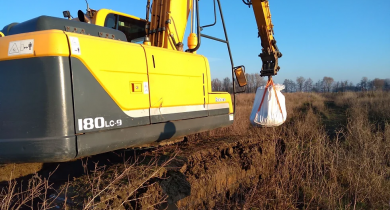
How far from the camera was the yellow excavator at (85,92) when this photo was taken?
209cm

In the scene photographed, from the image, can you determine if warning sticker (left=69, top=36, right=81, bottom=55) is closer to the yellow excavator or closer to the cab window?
the yellow excavator

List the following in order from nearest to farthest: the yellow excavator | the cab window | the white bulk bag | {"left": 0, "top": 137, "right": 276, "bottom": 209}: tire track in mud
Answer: the yellow excavator, {"left": 0, "top": 137, "right": 276, "bottom": 209}: tire track in mud, the cab window, the white bulk bag

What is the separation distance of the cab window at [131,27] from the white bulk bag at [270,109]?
2.36 metres

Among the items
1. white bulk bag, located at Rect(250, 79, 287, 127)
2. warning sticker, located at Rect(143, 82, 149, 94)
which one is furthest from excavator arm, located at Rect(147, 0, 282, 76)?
white bulk bag, located at Rect(250, 79, 287, 127)

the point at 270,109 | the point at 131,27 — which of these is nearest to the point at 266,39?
the point at 270,109

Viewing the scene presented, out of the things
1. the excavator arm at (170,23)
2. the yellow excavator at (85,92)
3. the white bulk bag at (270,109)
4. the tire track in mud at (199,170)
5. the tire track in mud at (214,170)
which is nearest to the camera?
the yellow excavator at (85,92)

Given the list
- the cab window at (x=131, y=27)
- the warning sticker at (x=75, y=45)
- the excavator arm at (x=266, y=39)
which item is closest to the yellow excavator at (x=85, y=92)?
the warning sticker at (x=75, y=45)

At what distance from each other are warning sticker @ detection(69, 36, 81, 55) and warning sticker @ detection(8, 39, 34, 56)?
29cm

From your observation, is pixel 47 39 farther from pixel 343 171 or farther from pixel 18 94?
pixel 343 171

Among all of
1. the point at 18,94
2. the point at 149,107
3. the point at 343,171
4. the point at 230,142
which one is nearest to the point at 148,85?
the point at 149,107

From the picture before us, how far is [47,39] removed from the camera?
2.10m

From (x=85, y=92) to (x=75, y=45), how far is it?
1.30 feet

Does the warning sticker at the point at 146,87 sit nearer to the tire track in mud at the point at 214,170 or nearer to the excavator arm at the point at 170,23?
the tire track in mud at the point at 214,170

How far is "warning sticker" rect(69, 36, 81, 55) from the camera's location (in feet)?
7.15
